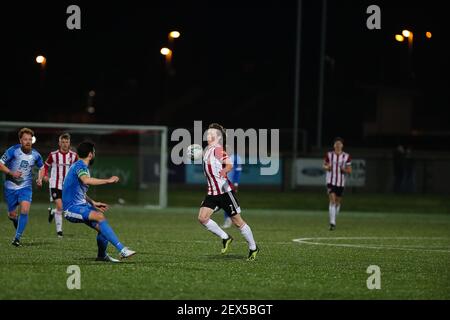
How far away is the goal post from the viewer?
34.1 metres

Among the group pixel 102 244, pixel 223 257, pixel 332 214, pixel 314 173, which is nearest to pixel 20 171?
pixel 102 244

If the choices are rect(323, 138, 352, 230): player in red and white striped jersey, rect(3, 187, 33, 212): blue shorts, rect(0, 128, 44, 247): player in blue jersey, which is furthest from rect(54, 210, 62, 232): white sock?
rect(323, 138, 352, 230): player in red and white striped jersey

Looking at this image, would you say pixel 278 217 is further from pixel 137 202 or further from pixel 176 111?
pixel 176 111

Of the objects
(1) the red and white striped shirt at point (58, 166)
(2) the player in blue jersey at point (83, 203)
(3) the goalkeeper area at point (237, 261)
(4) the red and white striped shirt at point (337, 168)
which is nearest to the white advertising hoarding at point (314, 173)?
(3) the goalkeeper area at point (237, 261)

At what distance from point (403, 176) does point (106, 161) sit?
50.5 feet

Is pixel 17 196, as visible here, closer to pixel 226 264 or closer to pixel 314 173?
pixel 226 264

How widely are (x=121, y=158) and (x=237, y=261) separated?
24.9 meters

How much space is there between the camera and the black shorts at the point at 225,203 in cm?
1560

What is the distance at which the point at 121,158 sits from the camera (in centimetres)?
3931

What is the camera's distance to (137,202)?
35.6 metres

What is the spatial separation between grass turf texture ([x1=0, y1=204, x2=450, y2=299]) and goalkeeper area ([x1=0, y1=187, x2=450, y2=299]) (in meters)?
0.02

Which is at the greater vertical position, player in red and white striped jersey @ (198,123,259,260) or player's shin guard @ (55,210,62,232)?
player in red and white striped jersey @ (198,123,259,260)

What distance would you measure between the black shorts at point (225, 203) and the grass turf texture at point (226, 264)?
841 mm

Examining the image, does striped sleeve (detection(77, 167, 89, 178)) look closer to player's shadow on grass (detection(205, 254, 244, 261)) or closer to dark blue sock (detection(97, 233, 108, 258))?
dark blue sock (detection(97, 233, 108, 258))
